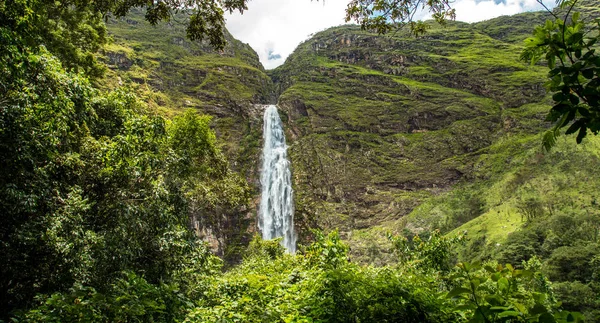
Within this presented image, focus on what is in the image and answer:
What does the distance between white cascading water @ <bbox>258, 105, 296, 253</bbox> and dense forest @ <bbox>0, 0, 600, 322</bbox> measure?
2042 mm

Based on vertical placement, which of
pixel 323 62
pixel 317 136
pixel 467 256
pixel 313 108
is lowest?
pixel 467 256

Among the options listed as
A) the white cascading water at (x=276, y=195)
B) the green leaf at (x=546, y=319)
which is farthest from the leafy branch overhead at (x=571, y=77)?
the white cascading water at (x=276, y=195)

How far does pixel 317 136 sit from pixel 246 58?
204ft

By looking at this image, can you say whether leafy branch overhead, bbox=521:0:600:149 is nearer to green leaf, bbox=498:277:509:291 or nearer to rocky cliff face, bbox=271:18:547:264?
green leaf, bbox=498:277:509:291

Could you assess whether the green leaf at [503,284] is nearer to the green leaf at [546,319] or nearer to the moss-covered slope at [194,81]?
the green leaf at [546,319]

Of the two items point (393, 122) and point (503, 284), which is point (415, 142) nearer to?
point (393, 122)

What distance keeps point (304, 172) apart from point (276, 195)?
9.17 meters

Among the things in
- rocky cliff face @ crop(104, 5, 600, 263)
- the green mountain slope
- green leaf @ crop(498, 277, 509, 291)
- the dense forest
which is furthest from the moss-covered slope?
green leaf @ crop(498, 277, 509, 291)

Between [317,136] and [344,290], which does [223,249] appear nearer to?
[317,136]

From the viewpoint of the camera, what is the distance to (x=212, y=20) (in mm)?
6426

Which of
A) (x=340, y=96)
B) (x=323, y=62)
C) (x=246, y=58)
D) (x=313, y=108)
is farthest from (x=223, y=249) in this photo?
(x=246, y=58)

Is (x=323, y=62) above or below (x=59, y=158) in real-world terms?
above

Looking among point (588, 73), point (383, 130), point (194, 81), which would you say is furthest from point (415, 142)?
point (588, 73)

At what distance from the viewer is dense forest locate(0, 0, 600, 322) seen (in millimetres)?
3771
